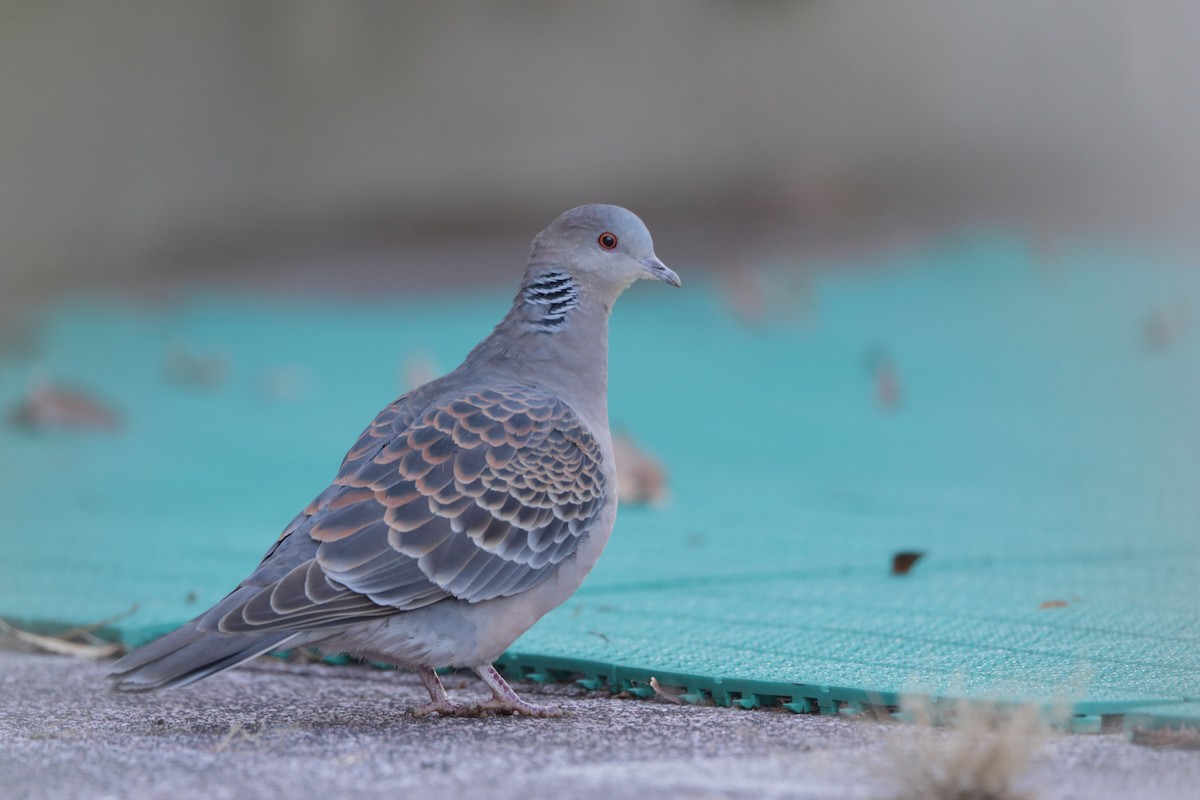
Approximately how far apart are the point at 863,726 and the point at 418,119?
8.51 m

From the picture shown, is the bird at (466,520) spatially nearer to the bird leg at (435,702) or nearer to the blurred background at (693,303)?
the bird leg at (435,702)

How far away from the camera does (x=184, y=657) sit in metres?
2.89

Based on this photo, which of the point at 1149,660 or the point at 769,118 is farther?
the point at 769,118

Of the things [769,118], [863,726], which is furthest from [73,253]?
[863,726]

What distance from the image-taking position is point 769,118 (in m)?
10.8

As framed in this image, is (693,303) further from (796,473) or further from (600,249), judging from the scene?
(600,249)

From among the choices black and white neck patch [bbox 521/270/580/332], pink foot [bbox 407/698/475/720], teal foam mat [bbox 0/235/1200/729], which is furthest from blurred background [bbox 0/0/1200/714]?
black and white neck patch [bbox 521/270/580/332]

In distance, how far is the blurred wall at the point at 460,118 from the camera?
10.6 meters

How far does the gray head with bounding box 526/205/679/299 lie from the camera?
3738mm

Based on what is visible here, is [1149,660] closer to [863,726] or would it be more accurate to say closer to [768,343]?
[863,726]

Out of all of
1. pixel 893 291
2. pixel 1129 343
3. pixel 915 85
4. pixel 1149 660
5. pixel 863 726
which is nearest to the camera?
pixel 863 726

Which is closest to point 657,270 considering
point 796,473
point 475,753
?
point 475,753

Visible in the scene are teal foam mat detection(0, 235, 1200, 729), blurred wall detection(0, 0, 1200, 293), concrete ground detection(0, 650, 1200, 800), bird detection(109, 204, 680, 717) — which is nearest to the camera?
concrete ground detection(0, 650, 1200, 800)

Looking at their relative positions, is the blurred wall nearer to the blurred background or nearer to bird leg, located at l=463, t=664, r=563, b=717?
the blurred background
